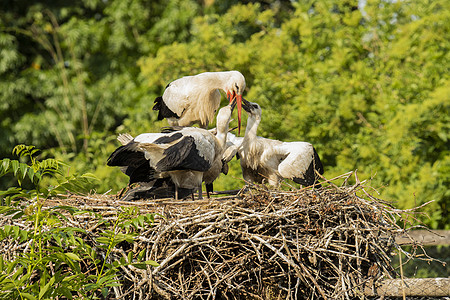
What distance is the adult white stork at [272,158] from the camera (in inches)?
200

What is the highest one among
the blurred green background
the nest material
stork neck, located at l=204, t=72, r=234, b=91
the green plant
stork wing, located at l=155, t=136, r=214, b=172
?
the green plant

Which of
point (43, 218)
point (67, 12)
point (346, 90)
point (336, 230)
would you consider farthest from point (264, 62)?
point (67, 12)

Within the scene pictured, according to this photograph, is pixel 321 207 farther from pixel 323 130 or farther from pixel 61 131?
pixel 61 131

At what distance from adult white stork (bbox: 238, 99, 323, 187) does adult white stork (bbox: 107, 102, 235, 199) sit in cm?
52

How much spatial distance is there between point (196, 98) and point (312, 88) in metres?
3.01

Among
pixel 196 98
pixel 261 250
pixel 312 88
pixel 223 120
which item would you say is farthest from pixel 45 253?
pixel 312 88

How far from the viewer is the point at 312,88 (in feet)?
26.3

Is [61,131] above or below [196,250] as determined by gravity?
below

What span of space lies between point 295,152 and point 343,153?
263cm

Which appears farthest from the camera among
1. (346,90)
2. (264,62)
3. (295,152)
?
(264,62)

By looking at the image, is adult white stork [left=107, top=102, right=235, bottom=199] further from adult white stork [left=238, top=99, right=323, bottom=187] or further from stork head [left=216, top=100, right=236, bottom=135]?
adult white stork [left=238, top=99, right=323, bottom=187]

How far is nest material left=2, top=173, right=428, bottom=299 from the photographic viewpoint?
3605 mm

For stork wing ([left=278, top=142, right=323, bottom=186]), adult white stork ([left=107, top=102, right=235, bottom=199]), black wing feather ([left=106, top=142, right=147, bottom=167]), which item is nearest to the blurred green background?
stork wing ([left=278, top=142, right=323, bottom=186])

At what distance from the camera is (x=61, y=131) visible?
12.8 meters
